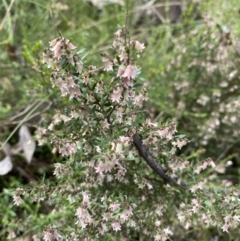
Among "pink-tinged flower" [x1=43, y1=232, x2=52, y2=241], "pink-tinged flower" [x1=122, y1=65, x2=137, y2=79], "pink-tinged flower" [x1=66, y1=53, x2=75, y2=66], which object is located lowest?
"pink-tinged flower" [x1=43, y1=232, x2=52, y2=241]

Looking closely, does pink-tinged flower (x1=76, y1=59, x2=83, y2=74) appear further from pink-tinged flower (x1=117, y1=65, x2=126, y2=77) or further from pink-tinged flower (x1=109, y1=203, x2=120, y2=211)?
pink-tinged flower (x1=109, y1=203, x2=120, y2=211)

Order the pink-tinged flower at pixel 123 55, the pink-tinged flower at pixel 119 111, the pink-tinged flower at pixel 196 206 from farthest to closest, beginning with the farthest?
the pink-tinged flower at pixel 196 206, the pink-tinged flower at pixel 119 111, the pink-tinged flower at pixel 123 55

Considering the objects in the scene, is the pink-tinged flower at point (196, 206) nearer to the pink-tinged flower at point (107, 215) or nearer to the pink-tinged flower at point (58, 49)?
the pink-tinged flower at point (107, 215)

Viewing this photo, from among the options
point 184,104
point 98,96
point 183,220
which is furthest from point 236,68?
point 98,96

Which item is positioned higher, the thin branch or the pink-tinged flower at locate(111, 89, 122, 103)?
the pink-tinged flower at locate(111, 89, 122, 103)

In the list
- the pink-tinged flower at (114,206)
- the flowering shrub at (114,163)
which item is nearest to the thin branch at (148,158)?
the flowering shrub at (114,163)

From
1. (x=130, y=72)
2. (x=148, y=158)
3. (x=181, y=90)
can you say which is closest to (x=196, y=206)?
(x=148, y=158)

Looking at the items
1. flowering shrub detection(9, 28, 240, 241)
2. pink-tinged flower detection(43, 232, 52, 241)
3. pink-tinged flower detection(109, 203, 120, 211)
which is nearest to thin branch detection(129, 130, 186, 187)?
flowering shrub detection(9, 28, 240, 241)
